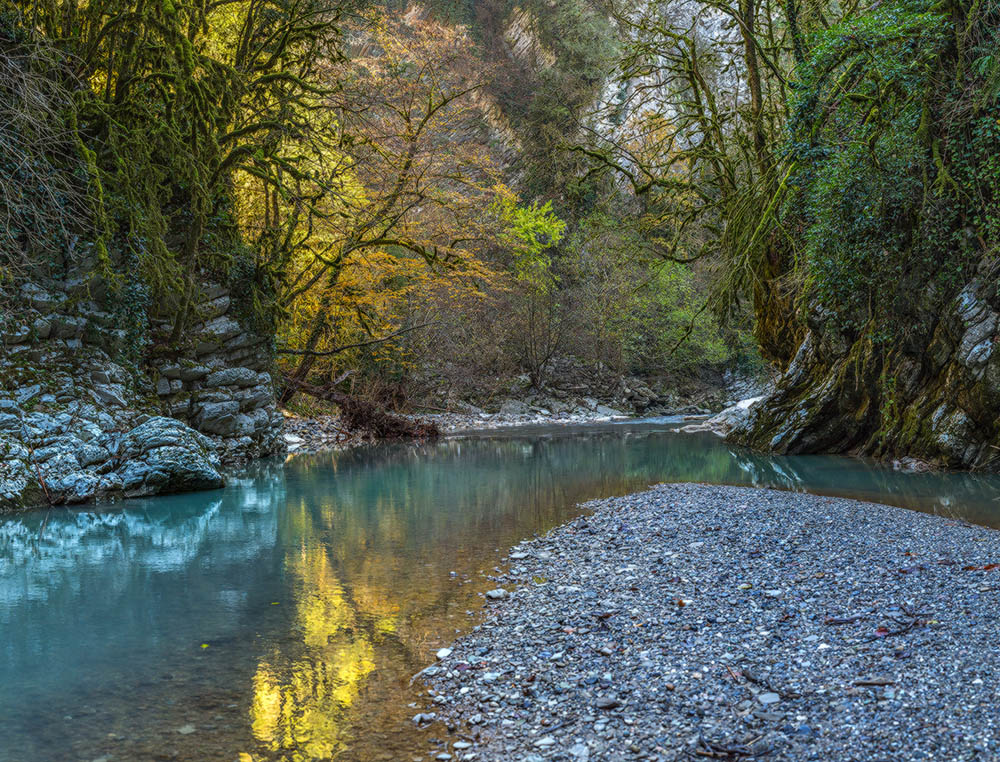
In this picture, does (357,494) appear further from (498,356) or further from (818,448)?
(498,356)

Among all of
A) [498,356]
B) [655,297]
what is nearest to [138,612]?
[498,356]

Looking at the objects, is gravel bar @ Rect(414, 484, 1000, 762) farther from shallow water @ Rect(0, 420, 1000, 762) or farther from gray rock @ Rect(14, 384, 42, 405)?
gray rock @ Rect(14, 384, 42, 405)

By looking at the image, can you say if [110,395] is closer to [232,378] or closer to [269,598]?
[232,378]

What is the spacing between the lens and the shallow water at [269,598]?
10.2ft

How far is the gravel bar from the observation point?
2.67 metres

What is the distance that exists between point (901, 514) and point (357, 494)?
649 centimetres

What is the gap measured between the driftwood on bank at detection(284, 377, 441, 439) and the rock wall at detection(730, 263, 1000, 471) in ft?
27.0

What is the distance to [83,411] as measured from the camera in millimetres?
9836

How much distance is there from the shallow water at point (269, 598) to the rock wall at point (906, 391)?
76cm

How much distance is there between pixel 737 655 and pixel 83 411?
9506 mm

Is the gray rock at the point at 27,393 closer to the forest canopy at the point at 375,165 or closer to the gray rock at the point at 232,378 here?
the forest canopy at the point at 375,165

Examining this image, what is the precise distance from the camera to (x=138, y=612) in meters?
4.80

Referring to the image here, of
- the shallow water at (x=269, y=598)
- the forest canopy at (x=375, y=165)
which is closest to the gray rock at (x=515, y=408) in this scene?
the forest canopy at (x=375, y=165)

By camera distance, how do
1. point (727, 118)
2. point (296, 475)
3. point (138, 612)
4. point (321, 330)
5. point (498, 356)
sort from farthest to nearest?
1. point (498, 356)
2. point (321, 330)
3. point (727, 118)
4. point (296, 475)
5. point (138, 612)
